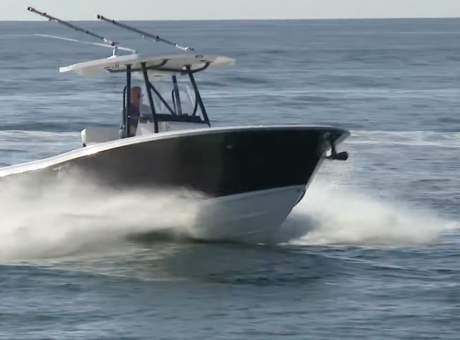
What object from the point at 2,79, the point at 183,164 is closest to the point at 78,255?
→ the point at 183,164

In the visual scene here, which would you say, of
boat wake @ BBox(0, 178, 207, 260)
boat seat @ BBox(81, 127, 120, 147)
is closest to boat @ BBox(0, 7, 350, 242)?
boat wake @ BBox(0, 178, 207, 260)

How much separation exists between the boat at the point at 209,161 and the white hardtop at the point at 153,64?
0.02 metres

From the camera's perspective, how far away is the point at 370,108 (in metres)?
40.9

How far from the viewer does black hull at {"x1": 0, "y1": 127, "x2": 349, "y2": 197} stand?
50.3 ft

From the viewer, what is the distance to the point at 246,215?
52.3 ft

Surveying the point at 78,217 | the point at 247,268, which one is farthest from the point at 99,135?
the point at 247,268

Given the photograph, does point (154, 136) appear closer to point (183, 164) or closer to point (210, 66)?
point (183, 164)

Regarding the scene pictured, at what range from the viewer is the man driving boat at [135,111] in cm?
1648

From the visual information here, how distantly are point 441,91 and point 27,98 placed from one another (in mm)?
14843

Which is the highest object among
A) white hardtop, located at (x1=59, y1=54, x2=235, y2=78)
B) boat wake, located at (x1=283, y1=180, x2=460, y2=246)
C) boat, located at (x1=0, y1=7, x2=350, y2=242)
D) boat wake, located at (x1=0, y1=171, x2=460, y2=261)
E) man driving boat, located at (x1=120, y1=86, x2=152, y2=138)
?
white hardtop, located at (x1=59, y1=54, x2=235, y2=78)

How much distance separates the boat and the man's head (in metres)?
0.01

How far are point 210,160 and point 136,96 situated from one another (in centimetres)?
169

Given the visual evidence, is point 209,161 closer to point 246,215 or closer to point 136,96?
point 246,215

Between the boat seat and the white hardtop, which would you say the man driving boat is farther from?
the boat seat
